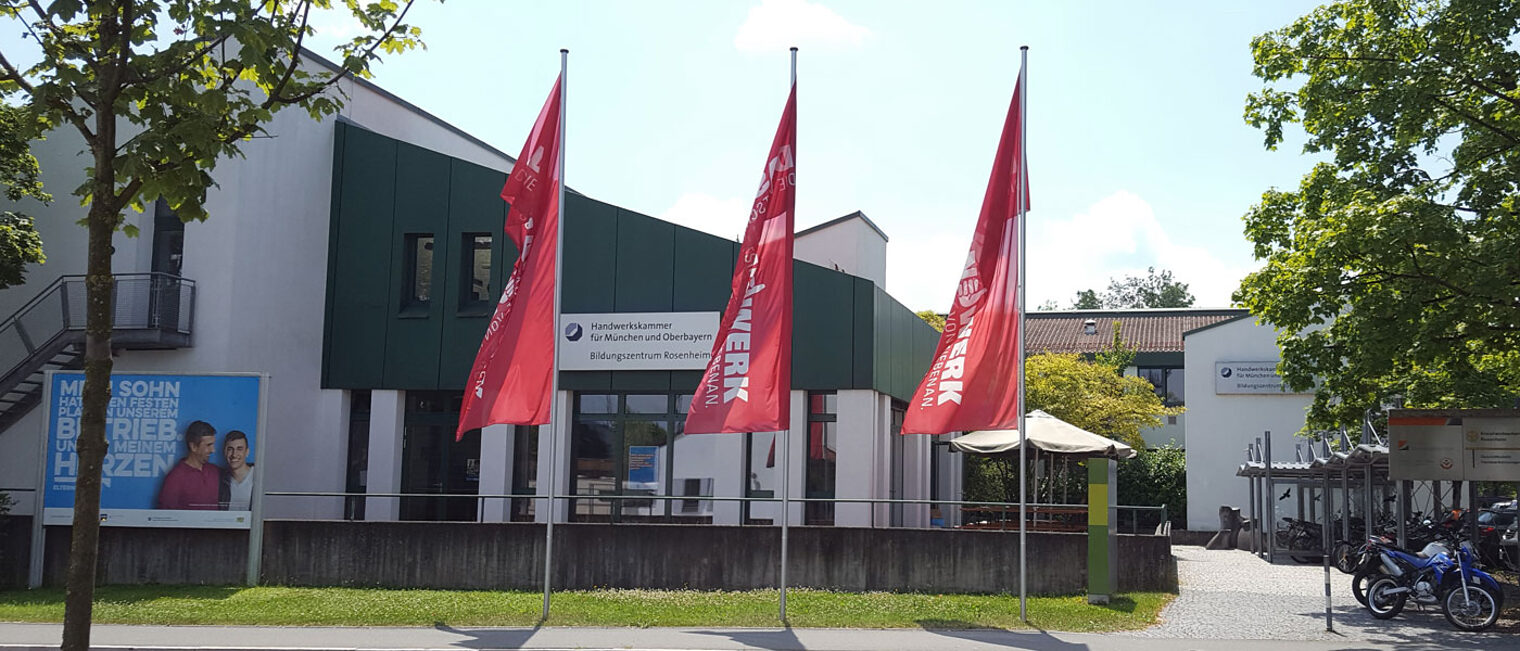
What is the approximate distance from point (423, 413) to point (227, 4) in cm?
1546

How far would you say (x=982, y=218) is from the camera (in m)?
15.3

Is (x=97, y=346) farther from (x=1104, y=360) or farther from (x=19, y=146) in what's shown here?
(x=1104, y=360)

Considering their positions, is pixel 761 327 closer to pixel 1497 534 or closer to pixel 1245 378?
pixel 1497 534

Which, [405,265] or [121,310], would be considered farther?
[405,265]

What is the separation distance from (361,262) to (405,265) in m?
0.81

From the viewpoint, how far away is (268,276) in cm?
2322

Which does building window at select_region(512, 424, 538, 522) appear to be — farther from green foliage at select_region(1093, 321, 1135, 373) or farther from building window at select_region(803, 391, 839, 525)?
green foliage at select_region(1093, 321, 1135, 373)

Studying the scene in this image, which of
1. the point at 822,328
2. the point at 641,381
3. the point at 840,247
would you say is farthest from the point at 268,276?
the point at 840,247

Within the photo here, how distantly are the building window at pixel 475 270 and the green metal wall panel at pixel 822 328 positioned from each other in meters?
5.78

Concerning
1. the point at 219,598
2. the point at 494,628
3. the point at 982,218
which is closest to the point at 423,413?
the point at 219,598

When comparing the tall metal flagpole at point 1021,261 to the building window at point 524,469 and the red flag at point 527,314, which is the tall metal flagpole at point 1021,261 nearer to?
the red flag at point 527,314

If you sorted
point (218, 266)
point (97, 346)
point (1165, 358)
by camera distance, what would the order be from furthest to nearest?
point (1165, 358) < point (218, 266) < point (97, 346)

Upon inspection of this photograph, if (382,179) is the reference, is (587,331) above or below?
below

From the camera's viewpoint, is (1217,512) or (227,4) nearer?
(227,4)
